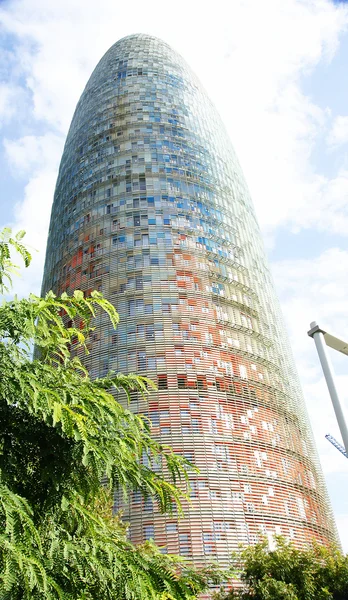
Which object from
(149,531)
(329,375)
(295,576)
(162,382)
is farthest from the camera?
(162,382)

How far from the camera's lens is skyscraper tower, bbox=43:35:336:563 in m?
36.7

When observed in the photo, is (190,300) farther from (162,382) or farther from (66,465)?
(66,465)

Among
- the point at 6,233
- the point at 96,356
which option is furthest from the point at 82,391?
the point at 96,356

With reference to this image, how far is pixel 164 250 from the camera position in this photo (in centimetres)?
4778

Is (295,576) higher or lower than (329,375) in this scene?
lower

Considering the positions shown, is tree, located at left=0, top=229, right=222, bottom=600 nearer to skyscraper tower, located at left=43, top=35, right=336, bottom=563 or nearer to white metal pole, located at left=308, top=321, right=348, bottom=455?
white metal pole, located at left=308, top=321, right=348, bottom=455

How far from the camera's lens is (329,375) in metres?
10.1

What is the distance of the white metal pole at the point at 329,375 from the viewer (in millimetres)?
9133

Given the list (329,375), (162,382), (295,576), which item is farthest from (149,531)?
(329,375)

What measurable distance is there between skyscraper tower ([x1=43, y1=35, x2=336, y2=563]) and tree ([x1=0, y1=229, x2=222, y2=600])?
84.3 ft

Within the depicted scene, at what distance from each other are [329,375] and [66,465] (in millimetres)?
5079

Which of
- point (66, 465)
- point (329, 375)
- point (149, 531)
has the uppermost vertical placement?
point (149, 531)

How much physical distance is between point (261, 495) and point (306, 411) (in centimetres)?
1474

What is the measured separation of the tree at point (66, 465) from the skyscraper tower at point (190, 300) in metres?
25.7
